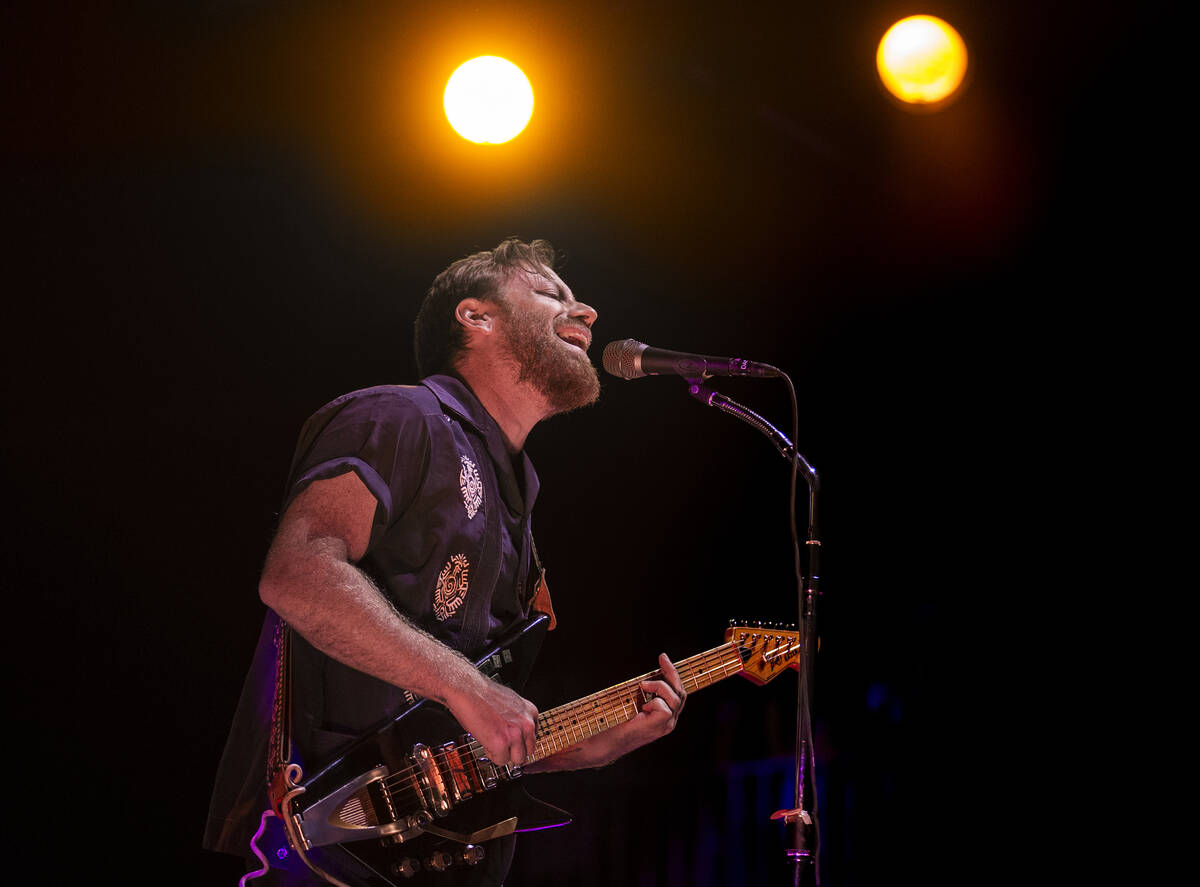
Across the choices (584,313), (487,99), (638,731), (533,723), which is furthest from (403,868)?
(487,99)

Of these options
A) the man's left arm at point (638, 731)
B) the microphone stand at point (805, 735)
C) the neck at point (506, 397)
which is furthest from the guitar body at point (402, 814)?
the neck at point (506, 397)

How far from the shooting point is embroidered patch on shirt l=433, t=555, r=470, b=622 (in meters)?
2.42

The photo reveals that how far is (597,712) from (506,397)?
949 mm

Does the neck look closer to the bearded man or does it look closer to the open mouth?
the bearded man

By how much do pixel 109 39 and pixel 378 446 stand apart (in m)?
1.50

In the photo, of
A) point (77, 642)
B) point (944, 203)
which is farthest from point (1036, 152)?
point (77, 642)

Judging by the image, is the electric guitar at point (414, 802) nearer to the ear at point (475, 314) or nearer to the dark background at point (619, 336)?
the dark background at point (619, 336)

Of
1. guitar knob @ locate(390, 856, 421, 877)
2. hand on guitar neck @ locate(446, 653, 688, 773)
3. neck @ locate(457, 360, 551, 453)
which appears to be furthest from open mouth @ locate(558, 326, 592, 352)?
guitar knob @ locate(390, 856, 421, 877)

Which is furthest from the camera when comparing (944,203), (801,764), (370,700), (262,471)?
(944,203)

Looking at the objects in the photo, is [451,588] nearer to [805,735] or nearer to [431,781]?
[431,781]

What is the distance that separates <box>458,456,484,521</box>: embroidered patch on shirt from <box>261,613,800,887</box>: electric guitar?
363mm

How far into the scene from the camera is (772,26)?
3.52 m

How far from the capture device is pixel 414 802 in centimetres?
215

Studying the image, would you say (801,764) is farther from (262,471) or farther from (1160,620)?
(1160,620)
